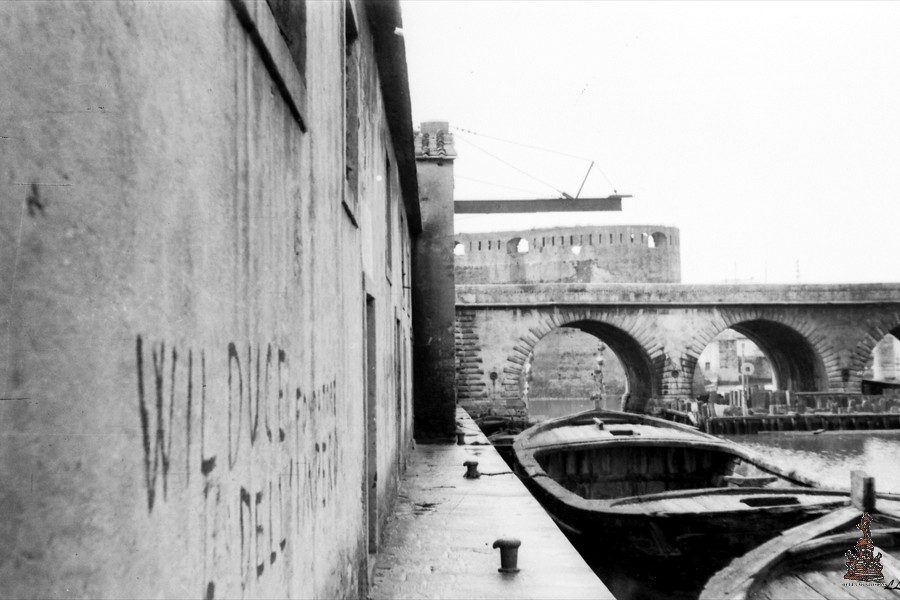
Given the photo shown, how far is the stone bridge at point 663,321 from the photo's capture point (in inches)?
844

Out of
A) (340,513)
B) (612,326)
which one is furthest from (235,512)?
(612,326)

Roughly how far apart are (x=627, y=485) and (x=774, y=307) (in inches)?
502

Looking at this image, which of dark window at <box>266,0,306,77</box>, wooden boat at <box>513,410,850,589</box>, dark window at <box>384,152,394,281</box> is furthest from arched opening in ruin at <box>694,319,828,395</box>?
dark window at <box>266,0,306,77</box>

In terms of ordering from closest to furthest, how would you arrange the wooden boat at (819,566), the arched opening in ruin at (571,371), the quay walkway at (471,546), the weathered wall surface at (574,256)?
the quay walkway at (471,546), the wooden boat at (819,566), the arched opening in ruin at (571,371), the weathered wall surface at (574,256)

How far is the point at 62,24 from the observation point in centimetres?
97

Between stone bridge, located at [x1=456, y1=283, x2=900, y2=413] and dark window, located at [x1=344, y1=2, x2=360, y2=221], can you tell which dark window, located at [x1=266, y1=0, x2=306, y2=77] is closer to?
dark window, located at [x1=344, y1=2, x2=360, y2=221]

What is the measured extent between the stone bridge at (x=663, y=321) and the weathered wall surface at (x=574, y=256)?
13.3 metres

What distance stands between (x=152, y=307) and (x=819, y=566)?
6112 millimetres

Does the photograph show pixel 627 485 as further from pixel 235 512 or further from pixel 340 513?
pixel 235 512

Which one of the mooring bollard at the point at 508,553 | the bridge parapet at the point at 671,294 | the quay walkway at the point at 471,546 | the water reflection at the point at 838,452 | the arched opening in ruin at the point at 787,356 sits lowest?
the water reflection at the point at 838,452

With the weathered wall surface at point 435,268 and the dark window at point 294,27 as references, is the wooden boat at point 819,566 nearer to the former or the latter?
the dark window at point 294,27

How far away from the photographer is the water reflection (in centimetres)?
1356

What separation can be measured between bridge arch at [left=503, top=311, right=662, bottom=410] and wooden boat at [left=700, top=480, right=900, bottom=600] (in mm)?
15062

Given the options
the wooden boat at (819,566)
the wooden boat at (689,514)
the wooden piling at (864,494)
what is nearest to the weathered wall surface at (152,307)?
the wooden boat at (819,566)
